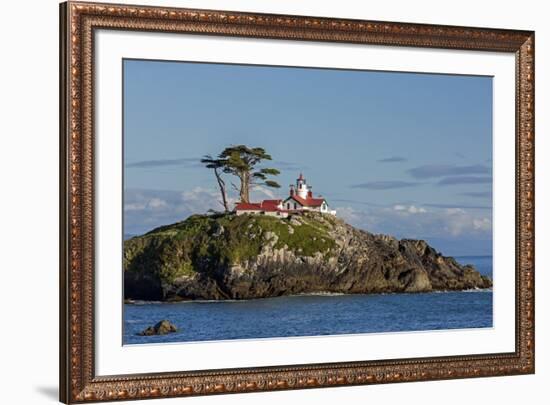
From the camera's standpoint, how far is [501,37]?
22.7ft

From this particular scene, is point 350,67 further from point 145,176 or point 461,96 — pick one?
point 145,176

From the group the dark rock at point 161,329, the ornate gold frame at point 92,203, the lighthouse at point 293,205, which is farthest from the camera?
the lighthouse at point 293,205

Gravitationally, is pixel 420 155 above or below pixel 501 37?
below

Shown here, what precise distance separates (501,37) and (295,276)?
6.44ft


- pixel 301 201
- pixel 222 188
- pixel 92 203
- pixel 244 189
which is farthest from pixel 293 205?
pixel 92 203

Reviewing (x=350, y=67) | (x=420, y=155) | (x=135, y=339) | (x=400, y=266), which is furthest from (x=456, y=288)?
(x=135, y=339)

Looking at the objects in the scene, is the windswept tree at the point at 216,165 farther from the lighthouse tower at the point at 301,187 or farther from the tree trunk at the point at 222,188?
the lighthouse tower at the point at 301,187

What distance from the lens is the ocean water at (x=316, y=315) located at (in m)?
6.27

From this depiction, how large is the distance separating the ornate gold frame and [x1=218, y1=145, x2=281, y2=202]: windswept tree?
0.66 meters

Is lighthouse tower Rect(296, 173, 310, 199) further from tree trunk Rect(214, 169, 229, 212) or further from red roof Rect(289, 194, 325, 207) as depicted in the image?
tree trunk Rect(214, 169, 229, 212)

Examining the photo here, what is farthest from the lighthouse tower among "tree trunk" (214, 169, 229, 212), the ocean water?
the ocean water

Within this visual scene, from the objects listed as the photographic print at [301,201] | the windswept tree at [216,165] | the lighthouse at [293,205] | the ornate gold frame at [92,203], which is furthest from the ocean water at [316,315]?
the windswept tree at [216,165]

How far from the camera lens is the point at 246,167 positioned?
6406 mm

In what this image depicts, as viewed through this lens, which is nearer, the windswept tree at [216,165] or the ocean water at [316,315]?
the ocean water at [316,315]
